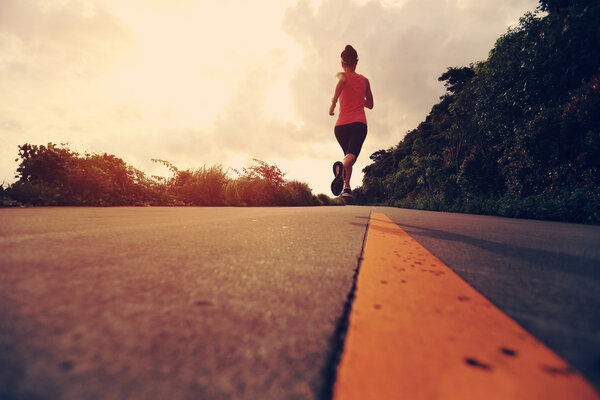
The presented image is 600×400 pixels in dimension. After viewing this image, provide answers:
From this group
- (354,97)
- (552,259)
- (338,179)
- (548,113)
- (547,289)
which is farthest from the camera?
(548,113)

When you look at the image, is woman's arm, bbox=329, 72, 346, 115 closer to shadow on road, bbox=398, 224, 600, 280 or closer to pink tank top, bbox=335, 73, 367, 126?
pink tank top, bbox=335, 73, 367, 126

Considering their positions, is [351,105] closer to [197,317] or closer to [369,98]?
[369,98]

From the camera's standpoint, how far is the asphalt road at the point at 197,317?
0.38 meters

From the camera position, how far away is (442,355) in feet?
1.60

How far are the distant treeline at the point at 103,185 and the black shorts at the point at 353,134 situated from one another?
5433 mm

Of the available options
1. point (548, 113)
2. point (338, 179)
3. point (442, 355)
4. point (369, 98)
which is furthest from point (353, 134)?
point (548, 113)

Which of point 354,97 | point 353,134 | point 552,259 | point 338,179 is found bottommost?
point 552,259

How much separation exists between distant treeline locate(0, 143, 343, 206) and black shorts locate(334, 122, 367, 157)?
17.8ft

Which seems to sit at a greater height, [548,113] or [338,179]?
[548,113]

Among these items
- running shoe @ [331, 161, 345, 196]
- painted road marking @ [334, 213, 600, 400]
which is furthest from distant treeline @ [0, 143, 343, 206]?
painted road marking @ [334, 213, 600, 400]

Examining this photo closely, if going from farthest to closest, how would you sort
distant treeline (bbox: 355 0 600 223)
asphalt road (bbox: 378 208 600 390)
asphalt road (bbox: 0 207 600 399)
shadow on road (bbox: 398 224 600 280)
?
distant treeline (bbox: 355 0 600 223) < shadow on road (bbox: 398 224 600 280) < asphalt road (bbox: 378 208 600 390) < asphalt road (bbox: 0 207 600 399)

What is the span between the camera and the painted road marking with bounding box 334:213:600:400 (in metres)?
0.40

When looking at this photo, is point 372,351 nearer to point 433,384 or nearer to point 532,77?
point 433,384

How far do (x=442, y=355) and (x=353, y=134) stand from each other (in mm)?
5551
